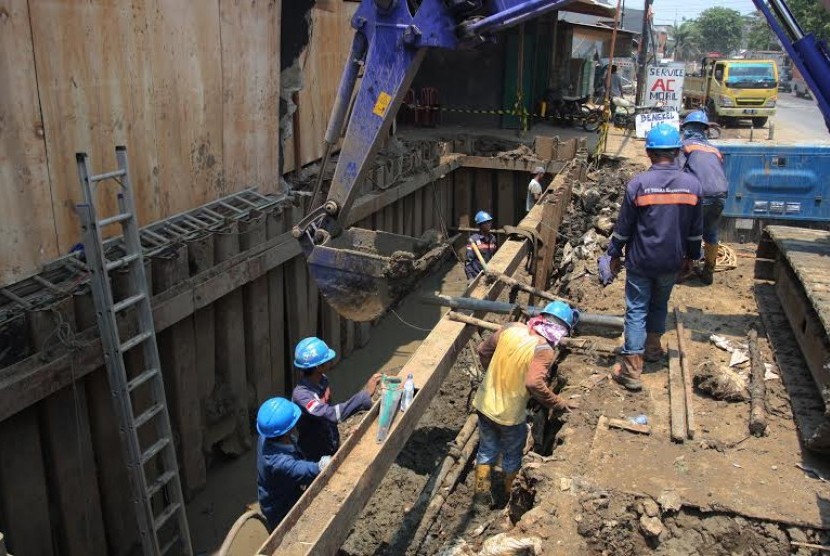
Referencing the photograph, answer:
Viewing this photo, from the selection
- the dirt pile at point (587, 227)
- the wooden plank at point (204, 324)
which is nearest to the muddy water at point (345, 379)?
the wooden plank at point (204, 324)

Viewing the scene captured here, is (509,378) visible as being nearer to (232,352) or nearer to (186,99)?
(232,352)

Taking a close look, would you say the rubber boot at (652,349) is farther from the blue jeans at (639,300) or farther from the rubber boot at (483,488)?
the rubber boot at (483,488)

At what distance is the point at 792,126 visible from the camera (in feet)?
83.8

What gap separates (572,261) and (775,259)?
2446mm

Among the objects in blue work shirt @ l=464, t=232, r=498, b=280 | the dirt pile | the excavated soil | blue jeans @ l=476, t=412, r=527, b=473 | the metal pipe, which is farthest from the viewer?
blue work shirt @ l=464, t=232, r=498, b=280

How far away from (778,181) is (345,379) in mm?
6252

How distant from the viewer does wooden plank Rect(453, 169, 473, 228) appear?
43.3 feet

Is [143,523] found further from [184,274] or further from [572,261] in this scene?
[572,261]

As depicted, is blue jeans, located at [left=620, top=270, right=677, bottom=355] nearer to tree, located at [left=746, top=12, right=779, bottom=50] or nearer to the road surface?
the road surface

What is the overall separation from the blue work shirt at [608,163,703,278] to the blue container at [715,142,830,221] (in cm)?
484

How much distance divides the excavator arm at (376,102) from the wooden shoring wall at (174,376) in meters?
1.53

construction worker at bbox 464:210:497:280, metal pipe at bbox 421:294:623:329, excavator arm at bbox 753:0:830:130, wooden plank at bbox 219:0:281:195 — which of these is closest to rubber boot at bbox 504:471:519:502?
metal pipe at bbox 421:294:623:329

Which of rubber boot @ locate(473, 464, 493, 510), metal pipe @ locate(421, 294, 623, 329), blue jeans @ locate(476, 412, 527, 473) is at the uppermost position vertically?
metal pipe @ locate(421, 294, 623, 329)

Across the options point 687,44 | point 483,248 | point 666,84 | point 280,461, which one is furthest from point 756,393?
point 687,44
